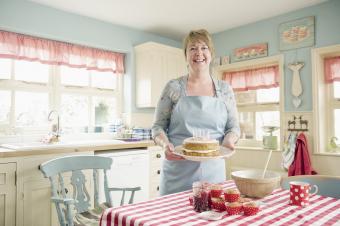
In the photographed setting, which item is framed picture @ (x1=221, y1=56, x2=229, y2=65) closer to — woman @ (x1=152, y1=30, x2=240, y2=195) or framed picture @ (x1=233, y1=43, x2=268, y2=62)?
framed picture @ (x1=233, y1=43, x2=268, y2=62)

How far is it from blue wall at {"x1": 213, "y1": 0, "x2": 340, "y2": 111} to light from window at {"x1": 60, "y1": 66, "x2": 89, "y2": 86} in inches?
83.9

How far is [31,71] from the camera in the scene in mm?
3424

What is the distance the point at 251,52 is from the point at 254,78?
38cm

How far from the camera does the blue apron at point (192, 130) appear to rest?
1630mm

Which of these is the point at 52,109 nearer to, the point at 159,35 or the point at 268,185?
the point at 159,35

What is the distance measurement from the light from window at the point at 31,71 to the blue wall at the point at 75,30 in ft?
1.20

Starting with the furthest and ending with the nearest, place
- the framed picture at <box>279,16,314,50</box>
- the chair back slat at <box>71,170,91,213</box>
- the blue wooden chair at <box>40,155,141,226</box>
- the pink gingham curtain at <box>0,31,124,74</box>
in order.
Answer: the framed picture at <box>279,16,314,50</box>, the pink gingham curtain at <box>0,31,124,74</box>, the chair back slat at <box>71,170,91,213</box>, the blue wooden chair at <box>40,155,141,226</box>

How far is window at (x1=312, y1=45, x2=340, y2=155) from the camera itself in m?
3.34

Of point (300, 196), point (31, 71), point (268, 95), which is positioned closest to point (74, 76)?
point (31, 71)

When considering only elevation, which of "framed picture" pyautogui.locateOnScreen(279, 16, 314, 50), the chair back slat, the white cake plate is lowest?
the chair back slat

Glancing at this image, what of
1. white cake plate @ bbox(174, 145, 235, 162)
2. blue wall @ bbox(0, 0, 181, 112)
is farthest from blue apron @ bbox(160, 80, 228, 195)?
blue wall @ bbox(0, 0, 181, 112)

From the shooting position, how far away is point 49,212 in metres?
2.60

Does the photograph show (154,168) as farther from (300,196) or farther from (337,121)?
(300,196)

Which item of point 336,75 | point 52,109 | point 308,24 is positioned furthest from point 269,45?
point 52,109
